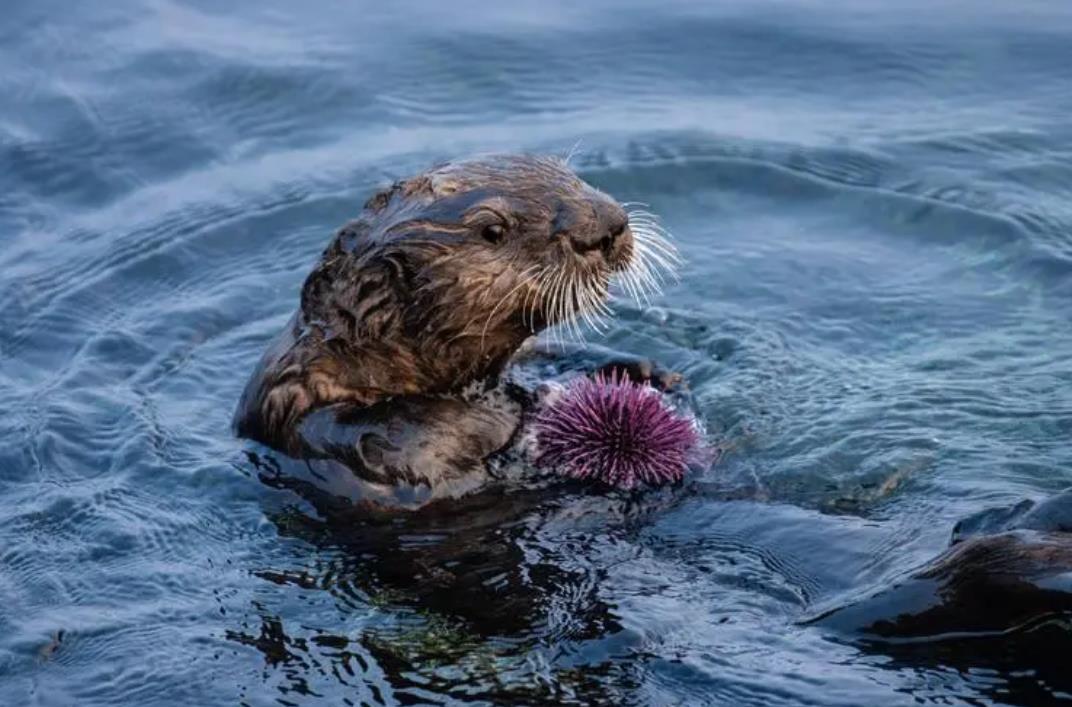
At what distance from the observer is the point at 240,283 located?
854cm

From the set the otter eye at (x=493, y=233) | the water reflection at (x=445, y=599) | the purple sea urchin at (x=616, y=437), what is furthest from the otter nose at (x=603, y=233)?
the water reflection at (x=445, y=599)

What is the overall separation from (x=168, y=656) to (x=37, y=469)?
1642 millimetres

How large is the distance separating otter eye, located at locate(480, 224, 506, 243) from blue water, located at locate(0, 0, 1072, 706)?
885 millimetres

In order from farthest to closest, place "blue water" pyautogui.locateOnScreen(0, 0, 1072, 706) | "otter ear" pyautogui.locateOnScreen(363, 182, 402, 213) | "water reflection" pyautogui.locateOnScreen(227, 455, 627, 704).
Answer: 1. "otter ear" pyautogui.locateOnScreen(363, 182, 402, 213)
2. "blue water" pyautogui.locateOnScreen(0, 0, 1072, 706)
3. "water reflection" pyautogui.locateOnScreen(227, 455, 627, 704)

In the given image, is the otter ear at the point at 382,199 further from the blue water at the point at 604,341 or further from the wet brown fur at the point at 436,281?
the blue water at the point at 604,341

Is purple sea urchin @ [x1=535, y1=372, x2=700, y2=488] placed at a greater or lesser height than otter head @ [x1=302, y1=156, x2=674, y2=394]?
lesser

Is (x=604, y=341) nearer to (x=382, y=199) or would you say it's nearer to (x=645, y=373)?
(x=645, y=373)

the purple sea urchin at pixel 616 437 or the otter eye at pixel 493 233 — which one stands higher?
the otter eye at pixel 493 233

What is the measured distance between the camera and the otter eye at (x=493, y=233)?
5797 mm

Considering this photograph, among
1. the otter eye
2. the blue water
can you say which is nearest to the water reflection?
the blue water

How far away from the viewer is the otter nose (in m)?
5.77

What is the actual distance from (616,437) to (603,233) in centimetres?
67

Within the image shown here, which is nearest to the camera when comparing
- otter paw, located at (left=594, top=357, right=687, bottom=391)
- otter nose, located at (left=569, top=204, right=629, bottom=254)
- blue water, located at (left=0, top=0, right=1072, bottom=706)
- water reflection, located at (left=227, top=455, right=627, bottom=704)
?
water reflection, located at (left=227, top=455, right=627, bottom=704)

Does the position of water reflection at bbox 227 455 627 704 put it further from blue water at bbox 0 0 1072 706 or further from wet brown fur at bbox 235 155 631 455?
wet brown fur at bbox 235 155 631 455
